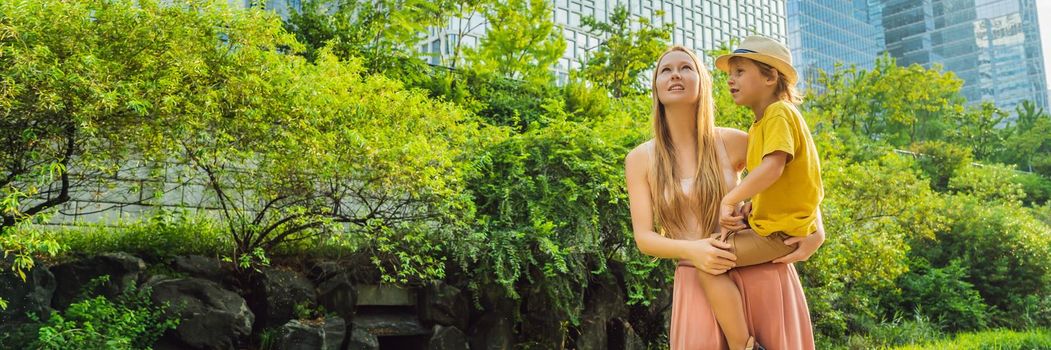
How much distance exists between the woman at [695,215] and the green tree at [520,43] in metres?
13.3

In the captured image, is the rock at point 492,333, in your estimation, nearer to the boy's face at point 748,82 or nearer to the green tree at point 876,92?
the boy's face at point 748,82

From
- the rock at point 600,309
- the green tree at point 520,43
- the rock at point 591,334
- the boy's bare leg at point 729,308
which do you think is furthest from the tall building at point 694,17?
the boy's bare leg at point 729,308

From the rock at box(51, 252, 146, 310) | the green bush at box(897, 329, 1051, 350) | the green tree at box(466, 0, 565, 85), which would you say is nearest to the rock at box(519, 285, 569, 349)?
the rock at box(51, 252, 146, 310)

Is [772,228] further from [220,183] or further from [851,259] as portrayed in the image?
[851,259]

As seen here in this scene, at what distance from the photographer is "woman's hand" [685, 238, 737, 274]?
2.29m

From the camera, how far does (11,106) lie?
5.34m

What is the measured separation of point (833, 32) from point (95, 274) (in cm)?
9368

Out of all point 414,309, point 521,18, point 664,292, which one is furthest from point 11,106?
point 521,18

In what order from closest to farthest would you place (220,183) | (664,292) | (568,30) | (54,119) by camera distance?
1. (54,119)
2. (220,183)
3. (664,292)
4. (568,30)

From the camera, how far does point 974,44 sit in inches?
3679

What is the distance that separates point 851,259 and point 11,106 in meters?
10.8

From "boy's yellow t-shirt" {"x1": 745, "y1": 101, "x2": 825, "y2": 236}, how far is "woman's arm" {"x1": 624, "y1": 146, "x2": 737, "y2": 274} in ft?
0.49

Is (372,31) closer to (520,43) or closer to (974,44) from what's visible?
(520,43)

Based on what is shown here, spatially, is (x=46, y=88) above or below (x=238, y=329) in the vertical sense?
above
